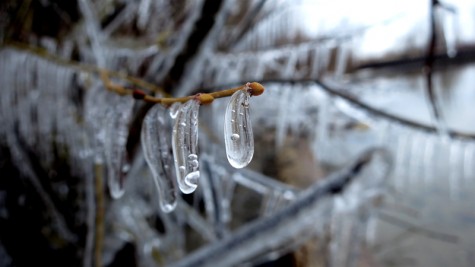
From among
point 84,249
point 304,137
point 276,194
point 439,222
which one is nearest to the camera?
point 84,249

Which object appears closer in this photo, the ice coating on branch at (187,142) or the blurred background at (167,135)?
the ice coating on branch at (187,142)

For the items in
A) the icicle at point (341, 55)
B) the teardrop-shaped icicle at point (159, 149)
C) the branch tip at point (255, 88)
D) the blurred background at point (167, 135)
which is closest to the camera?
the branch tip at point (255, 88)

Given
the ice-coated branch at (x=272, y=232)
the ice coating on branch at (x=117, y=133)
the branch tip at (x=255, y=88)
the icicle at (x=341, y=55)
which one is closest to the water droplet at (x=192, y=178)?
the branch tip at (x=255, y=88)

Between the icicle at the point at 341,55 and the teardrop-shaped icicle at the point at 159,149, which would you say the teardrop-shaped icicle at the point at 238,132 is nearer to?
the teardrop-shaped icicle at the point at 159,149

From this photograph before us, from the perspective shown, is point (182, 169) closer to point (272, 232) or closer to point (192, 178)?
point (192, 178)

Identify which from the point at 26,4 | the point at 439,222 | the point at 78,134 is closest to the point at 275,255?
the point at 78,134

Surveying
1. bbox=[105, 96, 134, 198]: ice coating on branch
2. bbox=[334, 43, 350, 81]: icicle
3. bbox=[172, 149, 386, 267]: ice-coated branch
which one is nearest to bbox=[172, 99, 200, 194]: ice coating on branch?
bbox=[105, 96, 134, 198]: ice coating on branch

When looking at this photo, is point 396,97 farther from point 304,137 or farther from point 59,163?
point 59,163
